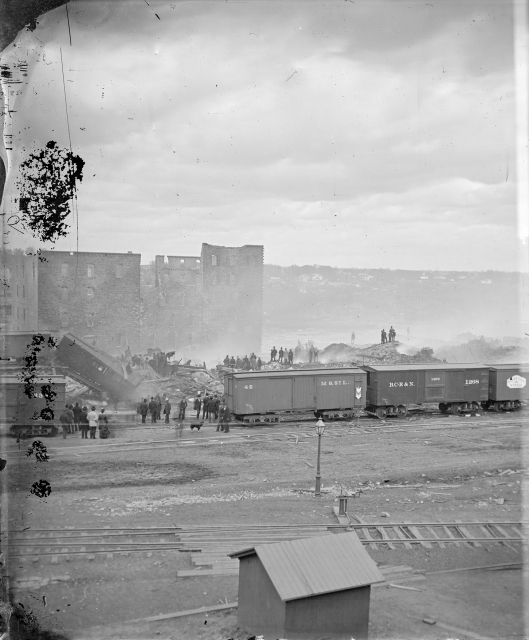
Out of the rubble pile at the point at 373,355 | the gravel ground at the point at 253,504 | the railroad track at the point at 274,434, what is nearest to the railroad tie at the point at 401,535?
the gravel ground at the point at 253,504

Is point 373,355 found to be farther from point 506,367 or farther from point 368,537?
point 368,537

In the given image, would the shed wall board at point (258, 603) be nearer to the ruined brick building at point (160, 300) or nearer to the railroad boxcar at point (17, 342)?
the railroad boxcar at point (17, 342)

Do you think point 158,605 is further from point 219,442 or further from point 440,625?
point 219,442

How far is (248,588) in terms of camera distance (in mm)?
8398

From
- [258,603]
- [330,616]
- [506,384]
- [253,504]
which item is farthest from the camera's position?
[506,384]

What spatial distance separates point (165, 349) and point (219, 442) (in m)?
8.84

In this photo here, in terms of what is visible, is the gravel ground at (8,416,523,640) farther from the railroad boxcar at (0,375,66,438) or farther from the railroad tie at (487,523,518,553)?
the railroad boxcar at (0,375,66,438)

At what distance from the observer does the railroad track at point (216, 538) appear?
10.7 meters

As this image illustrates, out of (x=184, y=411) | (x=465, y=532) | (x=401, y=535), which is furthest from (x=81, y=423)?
(x=465, y=532)

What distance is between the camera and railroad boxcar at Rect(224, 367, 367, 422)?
20891 millimetres

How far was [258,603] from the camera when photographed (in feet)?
26.9

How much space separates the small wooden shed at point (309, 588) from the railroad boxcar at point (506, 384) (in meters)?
17.1

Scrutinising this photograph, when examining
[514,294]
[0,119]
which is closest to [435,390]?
[514,294]

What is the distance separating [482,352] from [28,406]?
21.6 m
